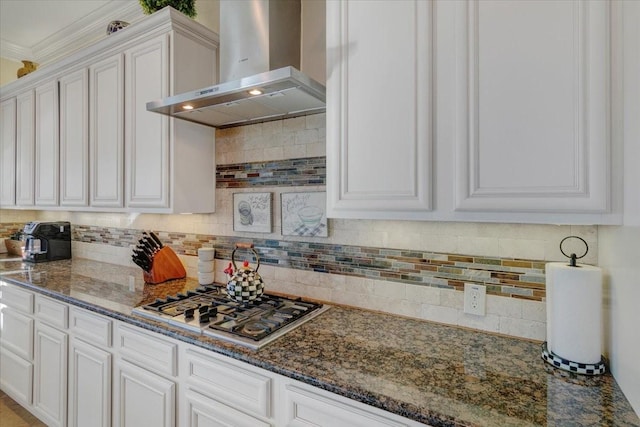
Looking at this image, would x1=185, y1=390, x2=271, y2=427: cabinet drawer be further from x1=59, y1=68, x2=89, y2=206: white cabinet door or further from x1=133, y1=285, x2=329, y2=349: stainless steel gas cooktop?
x1=59, y1=68, x2=89, y2=206: white cabinet door

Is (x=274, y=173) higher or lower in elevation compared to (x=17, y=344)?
higher

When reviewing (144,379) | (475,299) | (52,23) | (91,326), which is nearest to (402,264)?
(475,299)

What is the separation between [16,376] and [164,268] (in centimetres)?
139

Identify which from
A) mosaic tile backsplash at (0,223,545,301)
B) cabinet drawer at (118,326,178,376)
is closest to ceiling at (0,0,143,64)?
mosaic tile backsplash at (0,223,545,301)

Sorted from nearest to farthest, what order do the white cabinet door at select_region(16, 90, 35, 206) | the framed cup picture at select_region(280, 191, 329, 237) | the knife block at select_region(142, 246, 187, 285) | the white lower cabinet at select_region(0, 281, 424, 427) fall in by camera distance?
the white lower cabinet at select_region(0, 281, 424, 427)
the framed cup picture at select_region(280, 191, 329, 237)
the knife block at select_region(142, 246, 187, 285)
the white cabinet door at select_region(16, 90, 35, 206)

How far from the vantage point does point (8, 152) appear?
3109 millimetres

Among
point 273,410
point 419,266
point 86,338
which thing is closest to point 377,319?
point 419,266

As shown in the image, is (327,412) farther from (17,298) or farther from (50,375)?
(17,298)

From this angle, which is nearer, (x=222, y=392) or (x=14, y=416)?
(x=222, y=392)

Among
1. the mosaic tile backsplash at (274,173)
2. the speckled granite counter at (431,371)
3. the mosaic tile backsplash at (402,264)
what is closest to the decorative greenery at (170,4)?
the mosaic tile backsplash at (274,173)

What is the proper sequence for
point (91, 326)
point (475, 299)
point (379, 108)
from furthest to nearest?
point (91, 326) → point (475, 299) → point (379, 108)

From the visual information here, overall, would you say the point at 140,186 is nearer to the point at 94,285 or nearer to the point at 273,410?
the point at 94,285

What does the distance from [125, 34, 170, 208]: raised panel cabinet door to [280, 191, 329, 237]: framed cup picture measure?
0.73m

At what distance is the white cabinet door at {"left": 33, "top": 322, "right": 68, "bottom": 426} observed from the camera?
1.95 m
